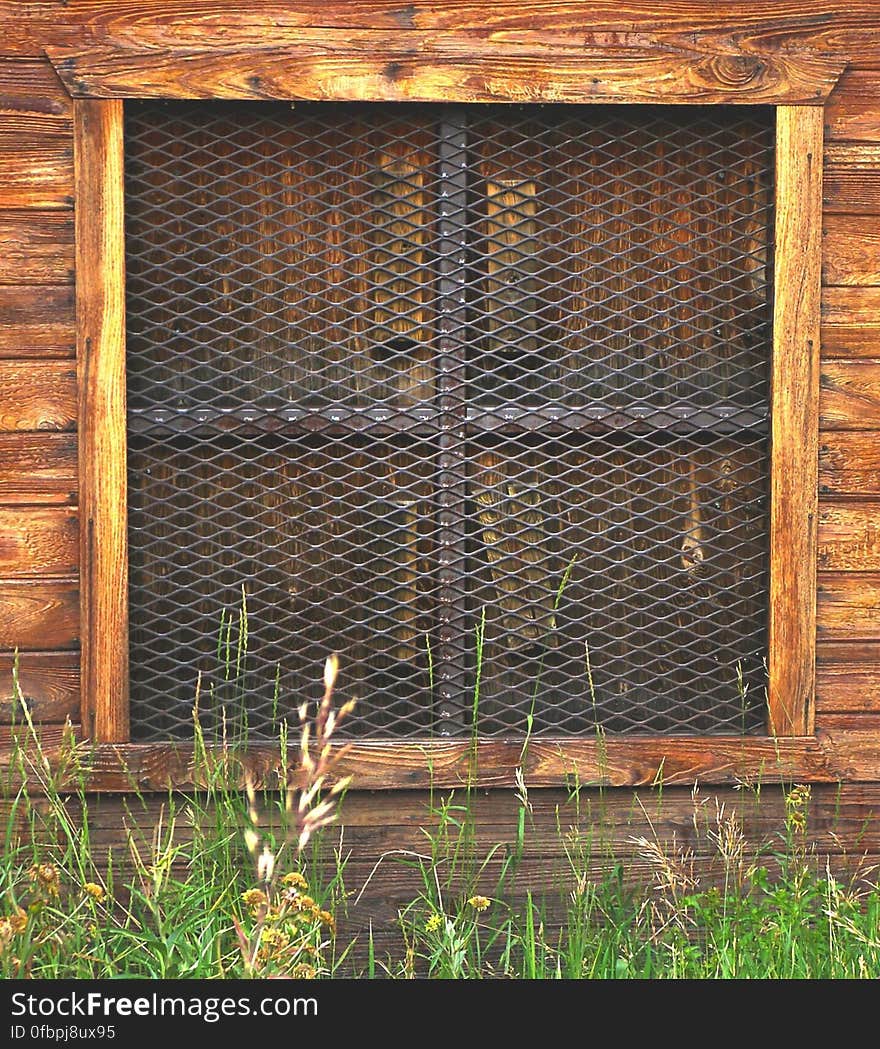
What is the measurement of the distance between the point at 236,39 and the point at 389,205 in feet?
1.82

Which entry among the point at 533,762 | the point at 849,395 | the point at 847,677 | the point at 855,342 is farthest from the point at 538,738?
the point at 855,342

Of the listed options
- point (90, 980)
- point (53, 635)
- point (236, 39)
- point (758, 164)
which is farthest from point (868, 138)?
point (90, 980)

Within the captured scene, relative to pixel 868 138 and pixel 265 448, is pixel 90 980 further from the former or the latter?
pixel 868 138

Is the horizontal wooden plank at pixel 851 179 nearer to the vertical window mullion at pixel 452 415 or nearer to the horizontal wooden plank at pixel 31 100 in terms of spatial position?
the vertical window mullion at pixel 452 415

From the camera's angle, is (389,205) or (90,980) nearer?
(90,980)

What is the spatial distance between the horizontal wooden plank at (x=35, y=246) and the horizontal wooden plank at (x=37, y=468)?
0.40m

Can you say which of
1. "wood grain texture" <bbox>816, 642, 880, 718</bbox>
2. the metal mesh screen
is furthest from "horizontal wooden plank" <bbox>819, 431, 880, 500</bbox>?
"wood grain texture" <bbox>816, 642, 880, 718</bbox>

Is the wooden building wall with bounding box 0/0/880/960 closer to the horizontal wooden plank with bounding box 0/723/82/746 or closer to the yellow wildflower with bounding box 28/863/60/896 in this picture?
the horizontal wooden plank with bounding box 0/723/82/746

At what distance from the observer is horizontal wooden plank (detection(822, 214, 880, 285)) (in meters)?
2.93

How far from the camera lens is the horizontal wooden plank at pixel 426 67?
2.76 meters

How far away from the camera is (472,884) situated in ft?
A: 9.20

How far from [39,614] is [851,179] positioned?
241cm

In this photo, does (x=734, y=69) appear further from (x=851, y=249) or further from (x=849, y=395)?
(x=849, y=395)

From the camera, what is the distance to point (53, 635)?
2830 mm
